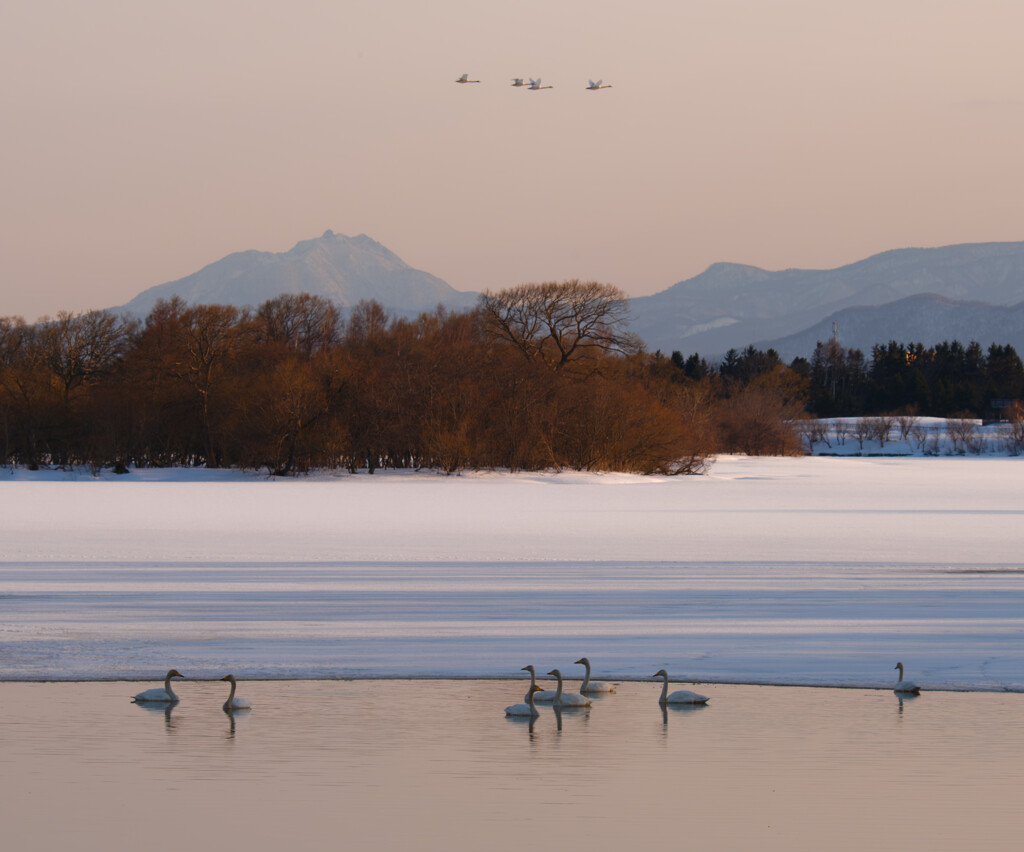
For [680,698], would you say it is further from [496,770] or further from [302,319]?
[302,319]

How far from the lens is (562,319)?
73688 mm

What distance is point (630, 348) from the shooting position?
74.0 m

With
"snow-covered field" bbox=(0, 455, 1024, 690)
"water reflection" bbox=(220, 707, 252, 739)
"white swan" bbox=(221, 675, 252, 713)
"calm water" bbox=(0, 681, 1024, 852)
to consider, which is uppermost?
"snow-covered field" bbox=(0, 455, 1024, 690)

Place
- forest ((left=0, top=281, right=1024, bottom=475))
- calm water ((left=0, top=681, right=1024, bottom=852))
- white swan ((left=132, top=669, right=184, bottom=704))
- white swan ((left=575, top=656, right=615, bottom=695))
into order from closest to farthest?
calm water ((left=0, top=681, right=1024, bottom=852))
white swan ((left=132, top=669, right=184, bottom=704))
white swan ((left=575, top=656, right=615, bottom=695))
forest ((left=0, top=281, right=1024, bottom=475))

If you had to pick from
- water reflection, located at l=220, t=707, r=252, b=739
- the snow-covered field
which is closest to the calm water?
water reflection, located at l=220, t=707, r=252, b=739

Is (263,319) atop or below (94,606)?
atop

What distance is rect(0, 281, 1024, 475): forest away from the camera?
62.8 metres

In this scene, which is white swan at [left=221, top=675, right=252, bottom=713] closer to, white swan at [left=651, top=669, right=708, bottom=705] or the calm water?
the calm water

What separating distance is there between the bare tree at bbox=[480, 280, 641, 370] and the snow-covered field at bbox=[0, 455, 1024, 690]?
36572 mm

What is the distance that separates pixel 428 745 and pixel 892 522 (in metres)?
24.6

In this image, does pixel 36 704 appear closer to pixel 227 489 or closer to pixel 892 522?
pixel 892 522

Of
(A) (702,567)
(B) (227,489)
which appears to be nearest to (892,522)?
(A) (702,567)

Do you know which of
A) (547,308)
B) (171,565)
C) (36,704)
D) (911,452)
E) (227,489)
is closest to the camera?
(36,704)

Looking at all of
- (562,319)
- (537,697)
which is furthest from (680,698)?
(562,319)
